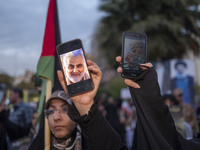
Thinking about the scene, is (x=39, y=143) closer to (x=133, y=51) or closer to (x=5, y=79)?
(x=133, y=51)

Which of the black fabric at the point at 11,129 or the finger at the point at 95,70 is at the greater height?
the finger at the point at 95,70

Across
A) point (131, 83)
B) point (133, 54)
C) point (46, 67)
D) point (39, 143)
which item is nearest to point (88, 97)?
point (131, 83)

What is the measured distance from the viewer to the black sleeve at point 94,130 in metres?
1.46

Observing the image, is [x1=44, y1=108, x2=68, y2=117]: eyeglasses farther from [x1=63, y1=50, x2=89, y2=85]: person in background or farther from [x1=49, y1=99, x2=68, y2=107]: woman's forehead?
[x1=63, y1=50, x2=89, y2=85]: person in background

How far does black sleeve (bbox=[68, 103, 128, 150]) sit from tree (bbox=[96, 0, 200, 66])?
39.3ft

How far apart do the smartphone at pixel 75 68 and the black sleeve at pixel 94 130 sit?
0.47 feet

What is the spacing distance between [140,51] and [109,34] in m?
12.8

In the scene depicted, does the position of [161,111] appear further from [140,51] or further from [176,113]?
[176,113]

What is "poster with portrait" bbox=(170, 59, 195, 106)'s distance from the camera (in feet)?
21.7

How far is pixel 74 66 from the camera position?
161 centimetres

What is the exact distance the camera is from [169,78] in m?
6.82

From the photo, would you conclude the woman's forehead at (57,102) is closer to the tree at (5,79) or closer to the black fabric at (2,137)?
the black fabric at (2,137)

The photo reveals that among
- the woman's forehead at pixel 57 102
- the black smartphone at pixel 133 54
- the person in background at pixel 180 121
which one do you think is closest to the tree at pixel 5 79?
the person in background at pixel 180 121

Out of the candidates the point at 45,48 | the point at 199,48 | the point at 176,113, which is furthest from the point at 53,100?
the point at 199,48
